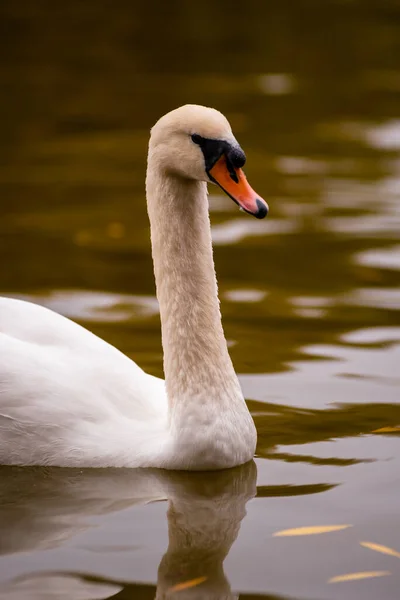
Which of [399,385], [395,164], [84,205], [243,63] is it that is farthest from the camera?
[243,63]

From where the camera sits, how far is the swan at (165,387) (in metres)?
5.35

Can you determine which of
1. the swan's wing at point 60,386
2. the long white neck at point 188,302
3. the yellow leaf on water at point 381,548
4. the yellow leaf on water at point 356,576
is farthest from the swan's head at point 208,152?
the yellow leaf on water at point 356,576

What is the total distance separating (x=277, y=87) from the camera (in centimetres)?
1617

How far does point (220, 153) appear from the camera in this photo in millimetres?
5082

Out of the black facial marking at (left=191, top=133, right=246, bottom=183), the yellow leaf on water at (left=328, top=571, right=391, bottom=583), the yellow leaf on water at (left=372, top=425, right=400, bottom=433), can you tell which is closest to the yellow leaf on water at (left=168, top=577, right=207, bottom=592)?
the yellow leaf on water at (left=328, top=571, right=391, bottom=583)

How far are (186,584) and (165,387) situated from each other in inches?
49.8

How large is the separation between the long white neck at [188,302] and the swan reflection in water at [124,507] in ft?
1.07

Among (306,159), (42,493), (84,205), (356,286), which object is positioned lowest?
(42,493)

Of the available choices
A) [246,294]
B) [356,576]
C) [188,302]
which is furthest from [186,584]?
[246,294]

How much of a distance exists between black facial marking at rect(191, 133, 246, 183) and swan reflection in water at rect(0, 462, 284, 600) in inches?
48.7

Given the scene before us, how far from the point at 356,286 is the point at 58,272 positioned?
6.12 ft

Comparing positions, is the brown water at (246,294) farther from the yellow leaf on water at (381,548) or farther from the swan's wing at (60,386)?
the swan's wing at (60,386)

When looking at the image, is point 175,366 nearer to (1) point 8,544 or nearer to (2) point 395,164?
(1) point 8,544

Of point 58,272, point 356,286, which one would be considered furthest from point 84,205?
point 356,286
